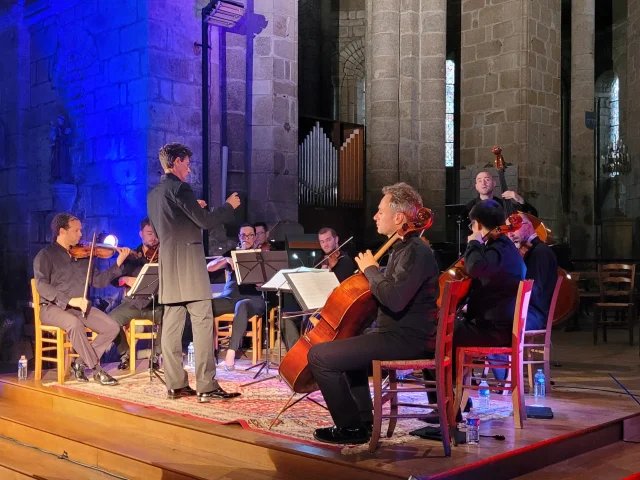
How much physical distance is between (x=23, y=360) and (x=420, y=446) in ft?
11.6

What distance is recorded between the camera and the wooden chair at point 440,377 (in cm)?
387

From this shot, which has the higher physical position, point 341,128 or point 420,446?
point 341,128

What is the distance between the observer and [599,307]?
8961mm

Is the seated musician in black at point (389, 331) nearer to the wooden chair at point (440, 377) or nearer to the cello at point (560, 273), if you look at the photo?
the wooden chair at point (440, 377)

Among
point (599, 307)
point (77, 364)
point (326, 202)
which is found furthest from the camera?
point (326, 202)

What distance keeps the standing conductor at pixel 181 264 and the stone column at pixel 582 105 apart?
995 centimetres

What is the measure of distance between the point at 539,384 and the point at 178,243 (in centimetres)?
266

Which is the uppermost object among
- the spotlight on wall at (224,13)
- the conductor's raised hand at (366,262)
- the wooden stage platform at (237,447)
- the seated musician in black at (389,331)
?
the spotlight on wall at (224,13)

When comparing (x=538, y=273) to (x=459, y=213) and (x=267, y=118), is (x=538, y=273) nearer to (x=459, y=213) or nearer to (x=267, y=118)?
(x=459, y=213)

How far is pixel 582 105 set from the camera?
13.7 meters

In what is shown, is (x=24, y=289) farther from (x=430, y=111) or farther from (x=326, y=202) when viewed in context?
(x=430, y=111)

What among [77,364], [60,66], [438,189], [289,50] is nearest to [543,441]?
[77,364]

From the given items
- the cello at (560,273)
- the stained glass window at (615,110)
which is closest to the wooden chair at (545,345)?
the cello at (560,273)

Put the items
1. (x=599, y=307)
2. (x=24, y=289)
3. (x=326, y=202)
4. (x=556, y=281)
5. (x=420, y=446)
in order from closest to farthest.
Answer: (x=420, y=446) < (x=556, y=281) < (x=599, y=307) < (x=24, y=289) < (x=326, y=202)
